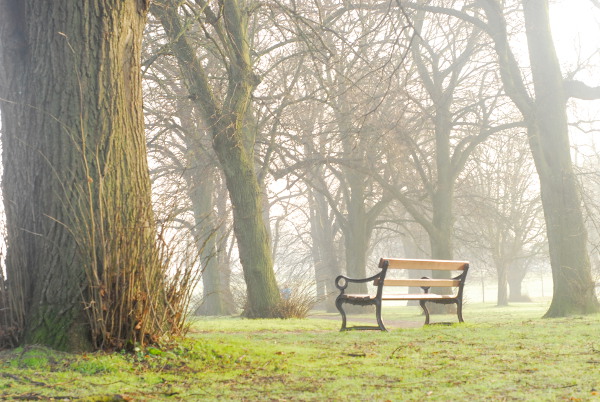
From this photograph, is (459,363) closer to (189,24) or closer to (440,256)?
(189,24)

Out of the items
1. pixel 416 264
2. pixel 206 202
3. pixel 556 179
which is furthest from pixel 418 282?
pixel 206 202

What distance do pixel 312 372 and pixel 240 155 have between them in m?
8.84

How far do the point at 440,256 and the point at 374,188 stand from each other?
6272 mm

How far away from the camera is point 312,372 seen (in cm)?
547

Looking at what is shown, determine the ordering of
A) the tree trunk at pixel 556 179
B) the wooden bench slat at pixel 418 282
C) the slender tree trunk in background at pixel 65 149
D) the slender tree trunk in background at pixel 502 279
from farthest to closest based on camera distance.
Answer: the slender tree trunk in background at pixel 502 279
the tree trunk at pixel 556 179
the wooden bench slat at pixel 418 282
the slender tree trunk in background at pixel 65 149

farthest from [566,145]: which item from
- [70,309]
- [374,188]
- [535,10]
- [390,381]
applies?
[374,188]

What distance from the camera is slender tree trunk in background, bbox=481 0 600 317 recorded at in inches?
501

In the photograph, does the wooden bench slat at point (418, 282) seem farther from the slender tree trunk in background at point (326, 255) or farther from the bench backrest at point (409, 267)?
the slender tree trunk in background at point (326, 255)

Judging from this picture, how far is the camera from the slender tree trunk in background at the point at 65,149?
5.75 metres

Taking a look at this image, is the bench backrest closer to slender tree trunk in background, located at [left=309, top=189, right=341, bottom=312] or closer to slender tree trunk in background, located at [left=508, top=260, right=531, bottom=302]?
slender tree trunk in background, located at [left=309, top=189, right=341, bottom=312]

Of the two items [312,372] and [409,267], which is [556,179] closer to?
[409,267]

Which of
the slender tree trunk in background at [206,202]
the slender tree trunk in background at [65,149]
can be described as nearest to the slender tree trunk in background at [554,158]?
the slender tree trunk in background at [206,202]

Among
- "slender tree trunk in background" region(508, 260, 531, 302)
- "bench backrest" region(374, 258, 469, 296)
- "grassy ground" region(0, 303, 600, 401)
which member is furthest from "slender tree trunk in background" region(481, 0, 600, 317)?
"slender tree trunk in background" region(508, 260, 531, 302)

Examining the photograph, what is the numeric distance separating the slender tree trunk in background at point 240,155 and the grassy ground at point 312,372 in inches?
269
